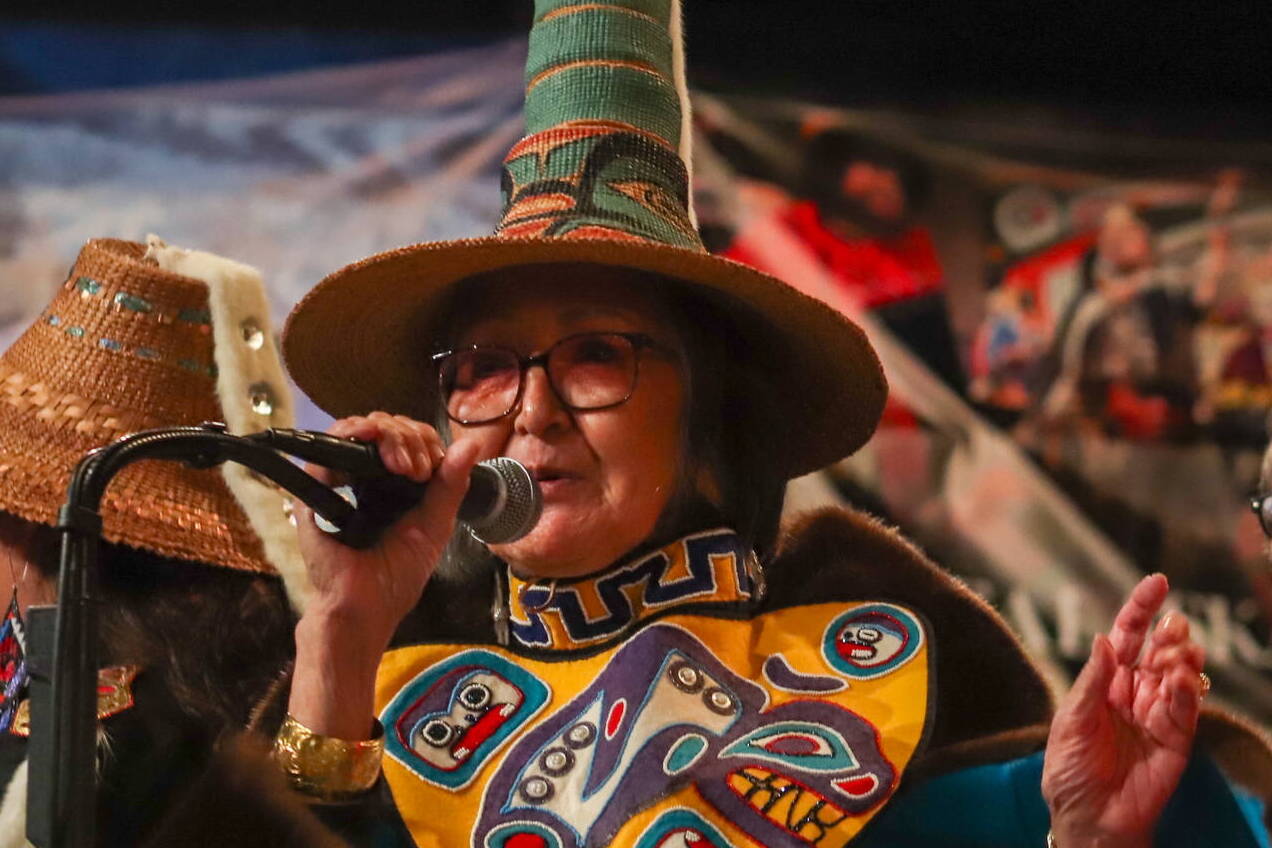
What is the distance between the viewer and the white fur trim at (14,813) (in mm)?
1526

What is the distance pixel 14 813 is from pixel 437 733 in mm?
434

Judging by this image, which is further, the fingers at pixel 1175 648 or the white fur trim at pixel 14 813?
the white fur trim at pixel 14 813

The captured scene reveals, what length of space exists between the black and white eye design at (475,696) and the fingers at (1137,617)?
0.66 meters

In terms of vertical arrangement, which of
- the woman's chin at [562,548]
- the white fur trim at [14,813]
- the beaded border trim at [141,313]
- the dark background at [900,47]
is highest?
the dark background at [900,47]

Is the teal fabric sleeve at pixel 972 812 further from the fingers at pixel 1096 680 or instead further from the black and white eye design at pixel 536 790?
the black and white eye design at pixel 536 790

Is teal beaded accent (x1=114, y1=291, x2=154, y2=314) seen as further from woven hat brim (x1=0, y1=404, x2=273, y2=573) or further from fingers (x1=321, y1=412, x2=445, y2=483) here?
fingers (x1=321, y1=412, x2=445, y2=483)

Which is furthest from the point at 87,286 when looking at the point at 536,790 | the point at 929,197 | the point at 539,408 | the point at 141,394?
the point at 929,197

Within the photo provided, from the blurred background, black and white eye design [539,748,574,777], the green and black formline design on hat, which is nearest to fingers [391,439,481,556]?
black and white eye design [539,748,574,777]

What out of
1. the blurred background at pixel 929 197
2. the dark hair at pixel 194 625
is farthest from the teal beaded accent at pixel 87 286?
the blurred background at pixel 929 197

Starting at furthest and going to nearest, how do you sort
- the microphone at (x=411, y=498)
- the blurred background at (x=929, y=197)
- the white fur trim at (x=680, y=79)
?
the blurred background at (x=929, y=197)
the white fur trim at (x=680, y=79)
the microphone at (x=411, y=498)

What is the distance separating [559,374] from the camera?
167cm

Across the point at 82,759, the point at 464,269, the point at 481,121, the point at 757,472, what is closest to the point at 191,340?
the point at 464,269

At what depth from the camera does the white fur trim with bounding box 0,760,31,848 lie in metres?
1.53

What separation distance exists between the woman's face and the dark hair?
29 cm
